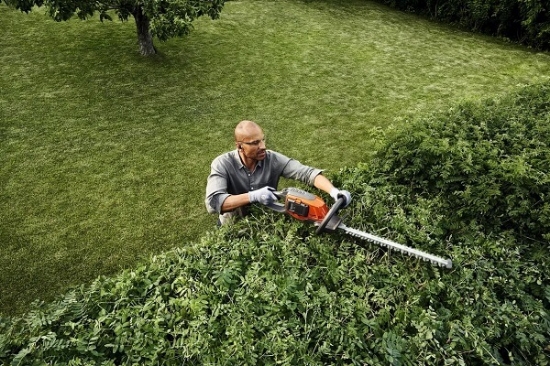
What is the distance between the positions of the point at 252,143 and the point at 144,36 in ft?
19.5

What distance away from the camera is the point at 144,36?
8.35 meters

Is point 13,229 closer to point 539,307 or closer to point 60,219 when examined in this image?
point 60,219

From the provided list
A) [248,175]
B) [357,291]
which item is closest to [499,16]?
[248,175]

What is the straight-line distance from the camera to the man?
323cm

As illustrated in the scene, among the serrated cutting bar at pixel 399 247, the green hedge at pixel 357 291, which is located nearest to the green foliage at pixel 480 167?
the green hedge at pixel 357 291

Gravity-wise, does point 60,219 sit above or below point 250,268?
below

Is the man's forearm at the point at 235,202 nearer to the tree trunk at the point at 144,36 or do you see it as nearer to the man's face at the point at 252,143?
the man's face at the point at 252,143

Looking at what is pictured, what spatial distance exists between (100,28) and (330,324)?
937 centimetres

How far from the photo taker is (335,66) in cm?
895

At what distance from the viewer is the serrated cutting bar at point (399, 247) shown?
108 inches

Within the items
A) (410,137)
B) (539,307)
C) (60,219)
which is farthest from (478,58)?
(60,219)

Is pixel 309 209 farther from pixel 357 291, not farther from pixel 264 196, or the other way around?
pixel 357 291

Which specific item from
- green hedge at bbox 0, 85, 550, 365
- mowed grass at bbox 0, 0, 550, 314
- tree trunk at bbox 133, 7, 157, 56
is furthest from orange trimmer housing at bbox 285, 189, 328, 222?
tree trunk at bbox 133, 7, 157, 56

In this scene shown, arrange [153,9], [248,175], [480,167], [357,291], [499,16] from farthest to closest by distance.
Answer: [499,16] < [153,9] < [248,175] < [480,167] < [357,291]
